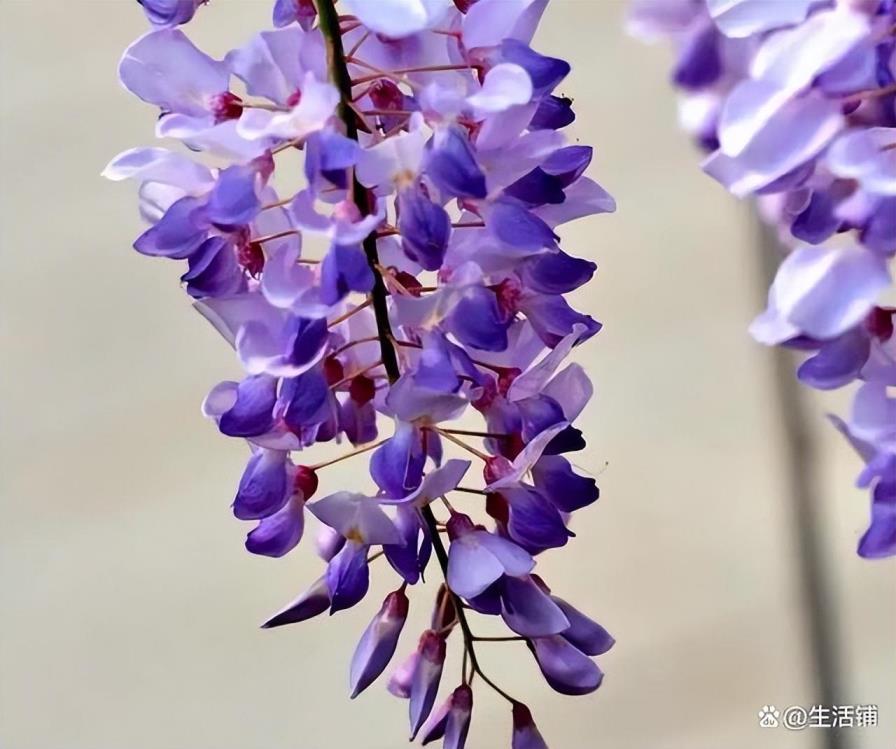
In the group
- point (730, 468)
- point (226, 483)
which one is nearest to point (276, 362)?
point (226, 483)

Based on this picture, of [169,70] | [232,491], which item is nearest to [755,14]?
[169,70]

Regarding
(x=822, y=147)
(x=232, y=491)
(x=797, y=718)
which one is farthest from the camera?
(x=232, y=491)

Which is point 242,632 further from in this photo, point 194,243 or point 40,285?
point 194,243

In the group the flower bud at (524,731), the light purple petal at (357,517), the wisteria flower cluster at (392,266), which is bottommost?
the flower bud at (524,731)

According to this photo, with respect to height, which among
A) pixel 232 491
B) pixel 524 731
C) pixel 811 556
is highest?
pixel 232 491

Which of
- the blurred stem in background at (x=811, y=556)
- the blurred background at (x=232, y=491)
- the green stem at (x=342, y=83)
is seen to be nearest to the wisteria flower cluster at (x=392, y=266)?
the green stem at (x=342, y=83)

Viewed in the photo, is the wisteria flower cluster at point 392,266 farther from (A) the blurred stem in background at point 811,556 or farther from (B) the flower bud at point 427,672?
(A) the blurred stem in background at point 811,556

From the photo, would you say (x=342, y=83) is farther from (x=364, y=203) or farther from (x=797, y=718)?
(x=797, y=718)
